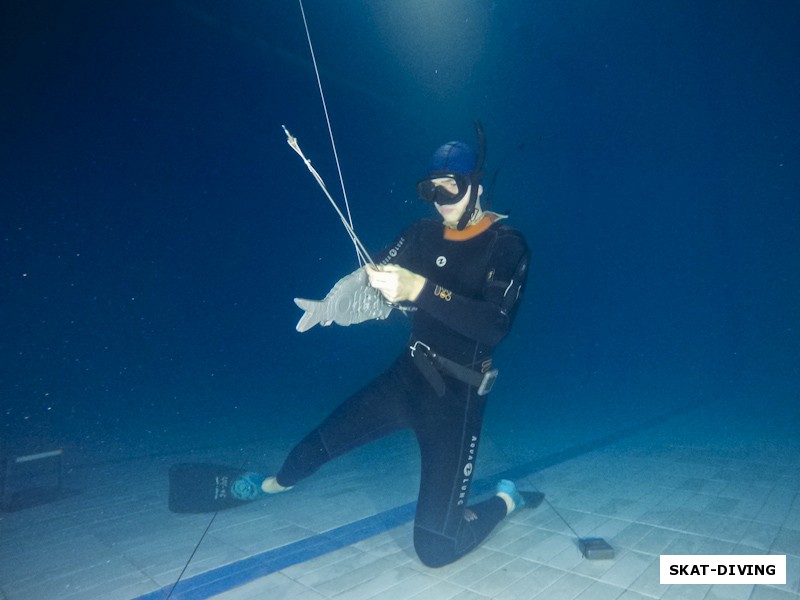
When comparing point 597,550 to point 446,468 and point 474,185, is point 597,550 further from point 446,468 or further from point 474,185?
point 474,185

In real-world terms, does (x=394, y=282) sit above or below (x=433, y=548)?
above

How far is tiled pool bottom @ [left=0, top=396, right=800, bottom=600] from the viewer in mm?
2555

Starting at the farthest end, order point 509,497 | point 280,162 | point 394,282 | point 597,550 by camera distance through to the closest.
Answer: point 280,162
point 509,497
point 597,550
point 394,282

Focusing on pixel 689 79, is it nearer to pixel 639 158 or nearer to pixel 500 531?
pixel 639 158

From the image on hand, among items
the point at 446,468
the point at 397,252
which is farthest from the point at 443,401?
the point at 397,252

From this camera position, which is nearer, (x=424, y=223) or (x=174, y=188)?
(x=424, y=223)

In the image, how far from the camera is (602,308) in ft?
135

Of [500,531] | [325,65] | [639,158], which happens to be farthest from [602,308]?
[500,531]

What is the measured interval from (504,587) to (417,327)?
178 centimetres

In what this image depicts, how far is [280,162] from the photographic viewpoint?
16719 mm

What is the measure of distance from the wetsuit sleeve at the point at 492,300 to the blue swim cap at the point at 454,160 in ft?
1.69

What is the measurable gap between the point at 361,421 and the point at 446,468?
658mm

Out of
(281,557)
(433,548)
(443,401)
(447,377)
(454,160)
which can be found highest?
(454,160)

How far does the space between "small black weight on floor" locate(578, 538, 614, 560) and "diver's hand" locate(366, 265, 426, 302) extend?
2.40 metres
